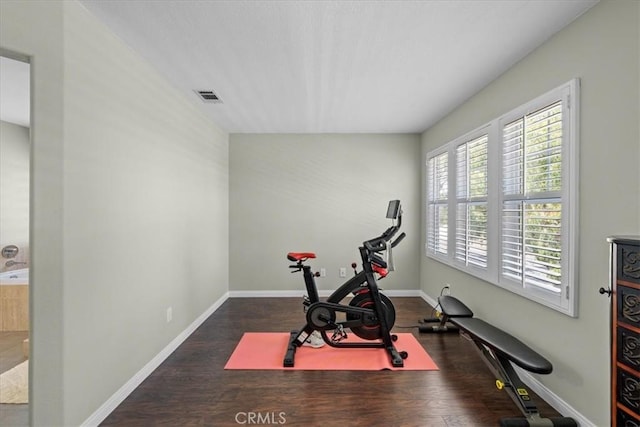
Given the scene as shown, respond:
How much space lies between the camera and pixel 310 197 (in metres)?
4.60

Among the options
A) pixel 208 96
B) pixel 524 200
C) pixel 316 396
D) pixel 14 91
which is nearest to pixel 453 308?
pixel 524 200

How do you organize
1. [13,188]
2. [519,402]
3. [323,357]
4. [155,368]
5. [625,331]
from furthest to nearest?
[13,188] < [323,357] < [155,368] < [519,402] < [625,331]

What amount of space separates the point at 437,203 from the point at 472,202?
3.13ft

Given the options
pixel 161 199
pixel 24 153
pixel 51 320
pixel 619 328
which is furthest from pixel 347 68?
pixel 24 153

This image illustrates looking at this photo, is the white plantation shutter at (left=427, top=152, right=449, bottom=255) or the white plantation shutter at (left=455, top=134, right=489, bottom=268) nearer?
the white plantation shutter at (left=455, top=134, right=489, bottom=268)

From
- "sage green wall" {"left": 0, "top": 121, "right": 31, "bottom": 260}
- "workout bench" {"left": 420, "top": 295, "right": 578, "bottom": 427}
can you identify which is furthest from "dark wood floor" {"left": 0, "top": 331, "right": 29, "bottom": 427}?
"workout bench" {"left": 420, "top": 295, "right": 578, "bottom": 427}

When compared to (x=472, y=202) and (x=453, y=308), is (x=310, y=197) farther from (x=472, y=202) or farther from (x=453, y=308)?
(x=453, y=308)

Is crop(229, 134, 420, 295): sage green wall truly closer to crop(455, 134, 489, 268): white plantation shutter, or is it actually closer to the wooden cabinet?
crop(455, 134, 489, 268): white plantation shutter

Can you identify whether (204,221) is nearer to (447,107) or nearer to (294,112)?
(294,112)

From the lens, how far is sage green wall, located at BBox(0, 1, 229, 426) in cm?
156

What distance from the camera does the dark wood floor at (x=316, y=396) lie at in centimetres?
191

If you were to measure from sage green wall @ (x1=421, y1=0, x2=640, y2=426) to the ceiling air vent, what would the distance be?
2.87m

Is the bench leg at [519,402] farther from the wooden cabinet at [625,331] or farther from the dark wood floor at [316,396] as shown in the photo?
the wooden cabinet at [625,331]

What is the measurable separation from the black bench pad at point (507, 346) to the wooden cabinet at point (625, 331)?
1.16 feet
